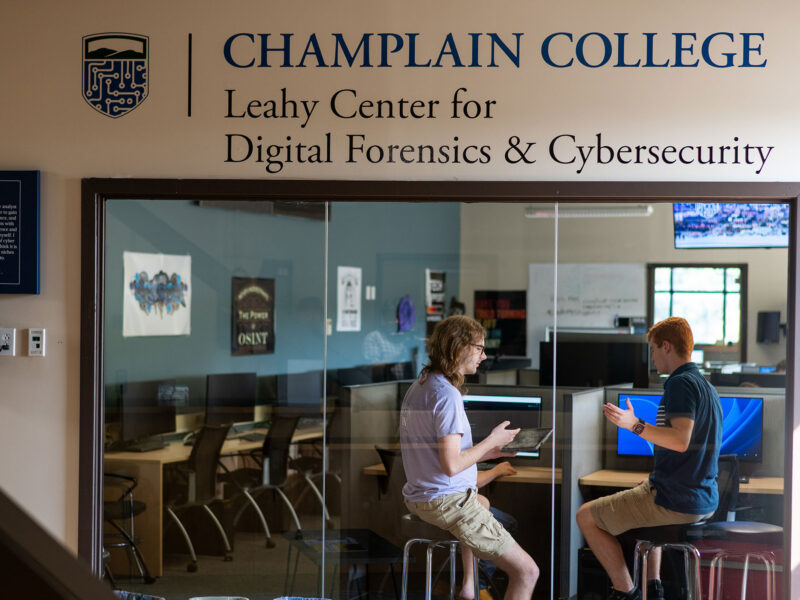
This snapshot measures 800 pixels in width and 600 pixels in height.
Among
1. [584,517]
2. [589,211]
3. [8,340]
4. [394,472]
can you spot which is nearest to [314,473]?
[394,472]

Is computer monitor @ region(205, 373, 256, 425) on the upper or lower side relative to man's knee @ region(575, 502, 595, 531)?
upper

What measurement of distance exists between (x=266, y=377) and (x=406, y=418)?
2.08 ft

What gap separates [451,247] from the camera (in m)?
3.79

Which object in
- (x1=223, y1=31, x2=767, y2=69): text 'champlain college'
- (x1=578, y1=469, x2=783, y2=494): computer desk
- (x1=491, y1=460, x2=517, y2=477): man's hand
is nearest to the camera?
(x1=223, y1=31, x2=767, y2=69): text 'champlain college'

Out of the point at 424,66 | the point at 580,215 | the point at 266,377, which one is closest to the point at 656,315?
the point at 580,215

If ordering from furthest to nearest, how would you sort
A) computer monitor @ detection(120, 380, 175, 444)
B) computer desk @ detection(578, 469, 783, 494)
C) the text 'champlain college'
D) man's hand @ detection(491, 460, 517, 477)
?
computer monitor @ detection(120, 380, 175, 444) → man's hand @ detection(491, 460, 517, 477) → computer desk @ detection(578, 469, 783, 494) → the text 'champlain college'

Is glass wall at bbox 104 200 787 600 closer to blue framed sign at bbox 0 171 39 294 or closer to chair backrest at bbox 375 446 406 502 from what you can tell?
chair backrest at bbox 375 446 406 502

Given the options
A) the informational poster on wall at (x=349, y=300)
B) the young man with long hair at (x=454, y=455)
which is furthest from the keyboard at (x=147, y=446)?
the young man with long hair at (x=454, y=455)

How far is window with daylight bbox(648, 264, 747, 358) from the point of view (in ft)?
12.2

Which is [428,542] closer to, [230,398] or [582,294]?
[230,398]

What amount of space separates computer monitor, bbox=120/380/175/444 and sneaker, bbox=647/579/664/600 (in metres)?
2.15

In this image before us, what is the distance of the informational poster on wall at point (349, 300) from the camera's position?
384 centimetres

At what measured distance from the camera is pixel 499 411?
150 inches

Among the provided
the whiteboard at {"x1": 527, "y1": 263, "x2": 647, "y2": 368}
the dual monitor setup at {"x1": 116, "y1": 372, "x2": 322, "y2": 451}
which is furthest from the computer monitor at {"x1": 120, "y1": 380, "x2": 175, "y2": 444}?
the whiteboard at {"x1": 527, "y1": 263, "x2": 647, "y2": 368}
